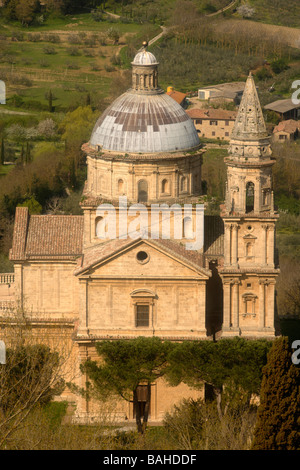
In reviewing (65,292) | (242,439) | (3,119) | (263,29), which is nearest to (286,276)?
(65,292)

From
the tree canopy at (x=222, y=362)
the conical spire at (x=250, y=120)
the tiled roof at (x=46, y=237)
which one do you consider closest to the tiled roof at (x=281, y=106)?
Answer: the tiled roof at (x=46, y=237)

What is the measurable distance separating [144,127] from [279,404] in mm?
13608

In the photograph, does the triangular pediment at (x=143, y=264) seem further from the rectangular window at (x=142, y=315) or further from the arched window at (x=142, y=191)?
the arched window at (x=142, y=191)

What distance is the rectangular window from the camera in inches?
2141

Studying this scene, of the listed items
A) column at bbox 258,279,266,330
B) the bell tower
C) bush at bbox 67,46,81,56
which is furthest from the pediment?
bush at bbox 67,46,81,56

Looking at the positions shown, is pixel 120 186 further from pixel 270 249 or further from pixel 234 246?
pixel 270 249

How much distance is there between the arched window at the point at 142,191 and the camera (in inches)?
2162

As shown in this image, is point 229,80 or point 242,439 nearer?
point 242,439

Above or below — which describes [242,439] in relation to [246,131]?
below

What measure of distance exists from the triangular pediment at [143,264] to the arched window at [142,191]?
214cm

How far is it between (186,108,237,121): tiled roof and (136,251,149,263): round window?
4529 cm

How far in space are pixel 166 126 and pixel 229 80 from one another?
192 ft
